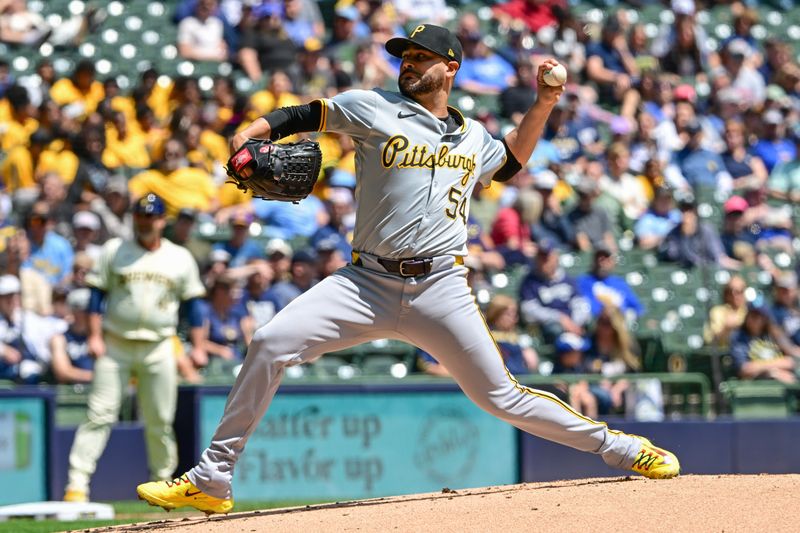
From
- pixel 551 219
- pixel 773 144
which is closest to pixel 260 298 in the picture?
pixel 551 219

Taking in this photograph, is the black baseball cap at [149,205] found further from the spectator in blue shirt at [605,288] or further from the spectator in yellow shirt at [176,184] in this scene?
the spectator in blue shirt at [605,288]

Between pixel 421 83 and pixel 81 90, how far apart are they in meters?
7.66

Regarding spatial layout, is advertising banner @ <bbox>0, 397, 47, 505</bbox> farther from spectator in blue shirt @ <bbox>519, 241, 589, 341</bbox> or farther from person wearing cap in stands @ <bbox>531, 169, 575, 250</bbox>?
person wearing cap in stands @ <bbox>531, 169, 575, 250</bbox>

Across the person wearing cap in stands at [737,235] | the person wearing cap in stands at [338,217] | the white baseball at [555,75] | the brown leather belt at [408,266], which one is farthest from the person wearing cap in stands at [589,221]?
the brown leather belt at [408,266]

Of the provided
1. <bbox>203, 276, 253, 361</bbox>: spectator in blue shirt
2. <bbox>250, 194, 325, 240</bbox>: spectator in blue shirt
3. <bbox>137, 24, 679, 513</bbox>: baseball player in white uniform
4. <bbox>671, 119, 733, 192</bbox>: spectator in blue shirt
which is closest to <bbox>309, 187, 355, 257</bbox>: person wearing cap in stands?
<bbox>250, 194, 325, 240</bbox>: spectator in blue shirt

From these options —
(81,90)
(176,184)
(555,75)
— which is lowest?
(555,75)

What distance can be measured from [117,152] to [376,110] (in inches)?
269

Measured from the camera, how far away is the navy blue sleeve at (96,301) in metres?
9.27

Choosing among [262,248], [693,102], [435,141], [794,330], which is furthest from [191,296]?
[693,102]

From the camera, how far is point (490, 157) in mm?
6133

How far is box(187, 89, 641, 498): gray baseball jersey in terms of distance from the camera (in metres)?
5.66

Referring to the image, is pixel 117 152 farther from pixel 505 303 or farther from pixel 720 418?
pixel 720 418

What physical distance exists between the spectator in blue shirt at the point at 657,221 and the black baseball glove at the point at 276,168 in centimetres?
789

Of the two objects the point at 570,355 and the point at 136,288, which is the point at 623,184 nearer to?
the point at 570,355
